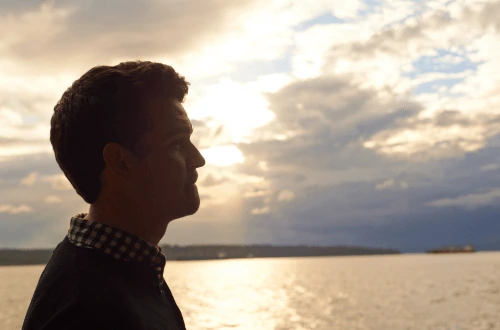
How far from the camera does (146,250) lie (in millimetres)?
3781

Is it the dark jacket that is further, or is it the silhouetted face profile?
the silhouetted face profile

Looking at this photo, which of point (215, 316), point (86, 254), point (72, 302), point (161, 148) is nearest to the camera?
point (72, 302)

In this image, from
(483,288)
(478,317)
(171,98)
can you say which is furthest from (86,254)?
(483,288)

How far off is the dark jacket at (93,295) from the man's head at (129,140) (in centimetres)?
38

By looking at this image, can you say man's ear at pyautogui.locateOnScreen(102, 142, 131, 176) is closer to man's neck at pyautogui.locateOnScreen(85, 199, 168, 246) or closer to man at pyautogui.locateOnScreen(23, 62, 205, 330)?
man at pyautogui.locateOnScreen(23, 62, 205, 330)

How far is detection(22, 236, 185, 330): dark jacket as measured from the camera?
10.6 ft

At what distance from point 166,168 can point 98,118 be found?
20.1 inches

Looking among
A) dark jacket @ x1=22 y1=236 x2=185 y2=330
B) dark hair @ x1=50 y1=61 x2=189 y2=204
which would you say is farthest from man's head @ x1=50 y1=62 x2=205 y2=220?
dark jacket @ x1=22 y1=236 x2=185 y2=330

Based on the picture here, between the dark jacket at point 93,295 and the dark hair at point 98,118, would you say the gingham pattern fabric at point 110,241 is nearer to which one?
the dark jacket at point 93,295

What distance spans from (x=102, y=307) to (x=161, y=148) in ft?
3.40

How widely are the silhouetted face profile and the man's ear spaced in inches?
1.9

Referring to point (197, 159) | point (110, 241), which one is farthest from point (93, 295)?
point (197, 159)

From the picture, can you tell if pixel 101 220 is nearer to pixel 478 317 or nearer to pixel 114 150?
pixel 114 150

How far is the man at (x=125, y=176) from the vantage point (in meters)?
3.58
